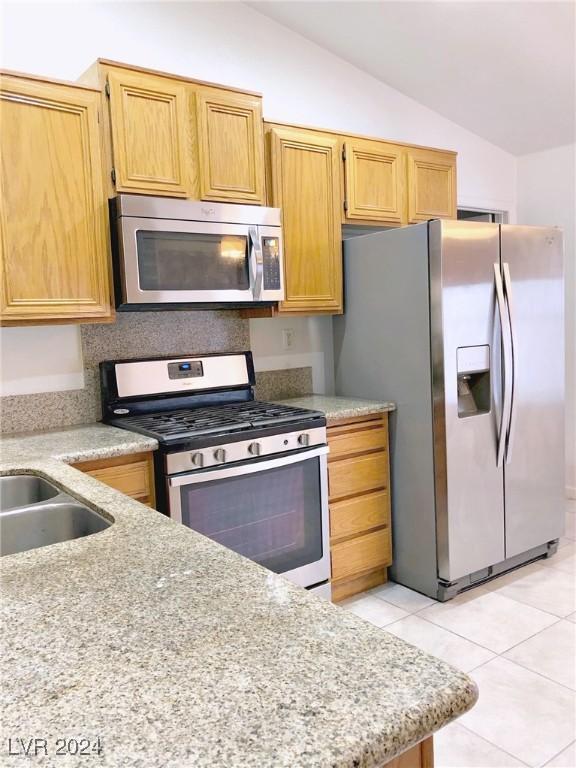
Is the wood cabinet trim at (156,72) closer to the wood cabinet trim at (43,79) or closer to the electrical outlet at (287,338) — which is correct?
the wood cabinet trim at (43,79)

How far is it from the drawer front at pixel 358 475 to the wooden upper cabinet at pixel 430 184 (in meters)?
1.35

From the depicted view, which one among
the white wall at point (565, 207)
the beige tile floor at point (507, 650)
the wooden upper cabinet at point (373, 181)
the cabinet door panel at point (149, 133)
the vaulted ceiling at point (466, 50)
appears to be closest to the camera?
the beige tile floor at point (507, 650)

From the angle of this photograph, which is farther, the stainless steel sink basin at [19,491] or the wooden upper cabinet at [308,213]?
the wooden upper cabinet at [308,213]

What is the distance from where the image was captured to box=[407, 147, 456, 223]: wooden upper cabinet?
128 inches

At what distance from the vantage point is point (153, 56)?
2688mm

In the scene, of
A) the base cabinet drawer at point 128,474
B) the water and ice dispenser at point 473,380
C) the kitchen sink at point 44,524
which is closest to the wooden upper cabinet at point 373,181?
the water and ice dispenser at point 473,380

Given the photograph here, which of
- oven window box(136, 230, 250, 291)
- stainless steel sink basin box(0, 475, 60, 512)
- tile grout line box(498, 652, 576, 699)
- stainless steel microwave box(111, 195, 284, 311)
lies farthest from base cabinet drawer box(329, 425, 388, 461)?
stainless steel sink basin box(0, 475, 60, 512)

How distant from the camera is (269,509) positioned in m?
2.45

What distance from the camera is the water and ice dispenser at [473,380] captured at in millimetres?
2688

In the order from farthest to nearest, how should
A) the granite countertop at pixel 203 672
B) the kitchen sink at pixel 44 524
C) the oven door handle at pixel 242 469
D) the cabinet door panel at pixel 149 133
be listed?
the cabinet door panel at pixel 149 133 < the oven door handle at pixel 242 469 < the kitchen sink at pixel 44 524 < the granite countertop at pixel 203 672

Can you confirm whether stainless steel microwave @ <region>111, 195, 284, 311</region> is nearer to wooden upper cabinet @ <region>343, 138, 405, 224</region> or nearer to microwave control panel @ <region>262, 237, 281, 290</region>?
microwave control panel @ <region>262, 237, 281, 290</region>

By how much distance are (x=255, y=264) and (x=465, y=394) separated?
1.15 m

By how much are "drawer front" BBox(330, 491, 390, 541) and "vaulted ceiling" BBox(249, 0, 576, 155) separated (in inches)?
89.6

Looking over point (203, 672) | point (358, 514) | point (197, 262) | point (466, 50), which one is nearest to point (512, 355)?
point (358, 514)
